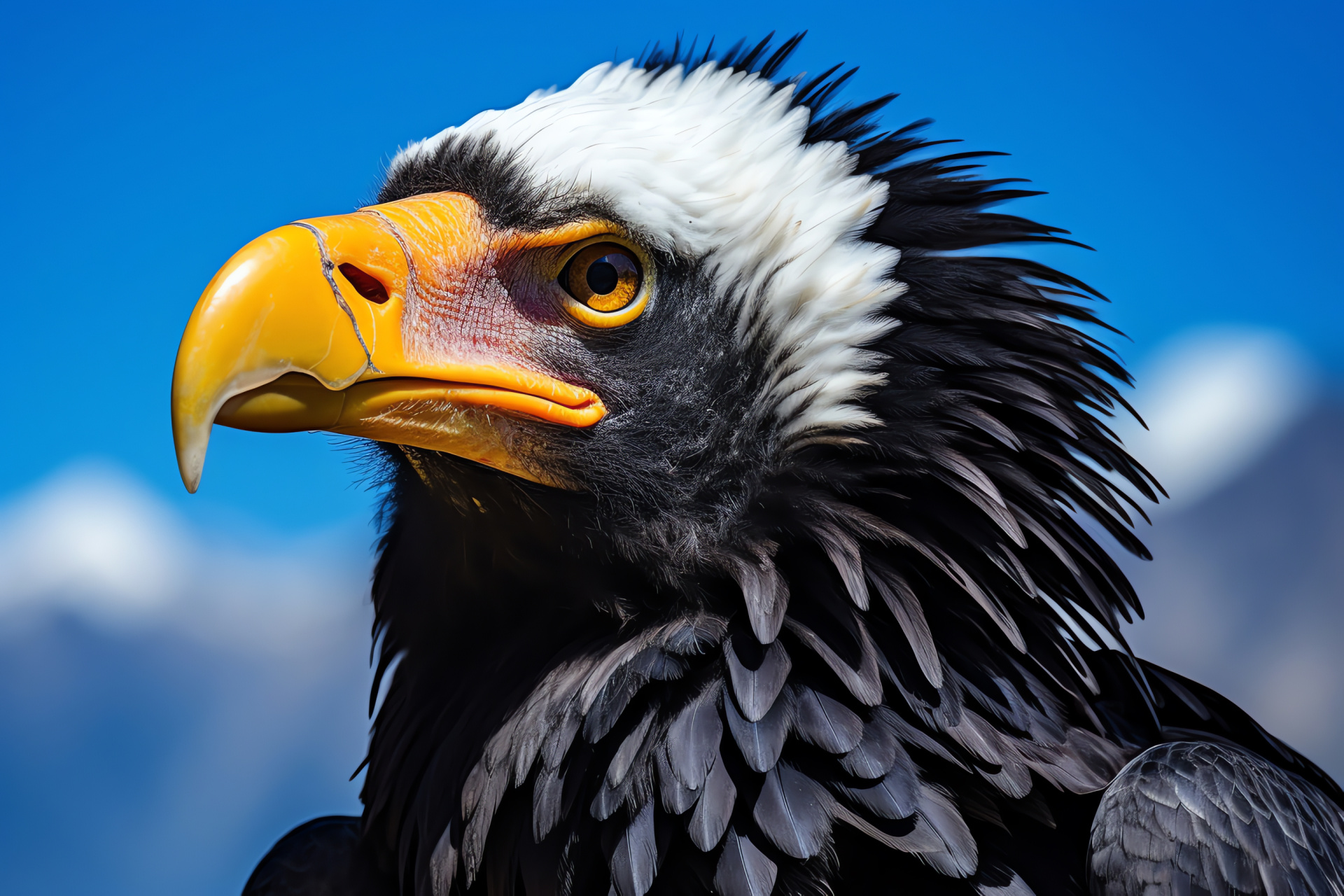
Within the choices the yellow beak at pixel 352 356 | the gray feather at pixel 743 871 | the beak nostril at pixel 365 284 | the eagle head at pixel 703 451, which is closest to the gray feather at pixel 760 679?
the eagle head at pixel 703 451

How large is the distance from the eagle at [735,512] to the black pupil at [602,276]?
2cm

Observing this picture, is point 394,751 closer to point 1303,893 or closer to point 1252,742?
point 1303,893

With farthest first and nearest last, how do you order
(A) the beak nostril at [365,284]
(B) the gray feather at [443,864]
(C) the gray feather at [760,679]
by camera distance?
(B) the gray feather at [443,864] → (A) the beak nostril at [365,284] → (C) the gray feather at [760,679]

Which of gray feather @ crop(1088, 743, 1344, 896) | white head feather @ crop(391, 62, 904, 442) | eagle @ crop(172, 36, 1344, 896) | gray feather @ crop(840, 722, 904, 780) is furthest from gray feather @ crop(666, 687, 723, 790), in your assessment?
gray feather @ crop(1088, 743, 1344, 896)

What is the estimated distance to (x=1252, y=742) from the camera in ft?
8.00

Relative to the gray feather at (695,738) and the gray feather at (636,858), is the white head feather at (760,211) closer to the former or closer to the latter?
the gray feather at (695,738)

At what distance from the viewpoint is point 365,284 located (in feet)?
6.28

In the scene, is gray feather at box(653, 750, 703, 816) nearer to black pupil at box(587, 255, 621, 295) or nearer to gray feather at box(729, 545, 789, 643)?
gray feather at box(729, 545, 789, 643)

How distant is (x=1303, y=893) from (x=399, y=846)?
1.89 meters

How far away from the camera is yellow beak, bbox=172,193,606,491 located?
67.4 inches

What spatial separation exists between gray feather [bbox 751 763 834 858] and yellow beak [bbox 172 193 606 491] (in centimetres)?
79

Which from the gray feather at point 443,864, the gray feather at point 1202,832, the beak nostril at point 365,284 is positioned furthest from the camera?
the gray feather at point 443,864

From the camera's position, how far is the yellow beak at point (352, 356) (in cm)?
171

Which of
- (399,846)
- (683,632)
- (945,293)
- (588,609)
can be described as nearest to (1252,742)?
(945,293)
